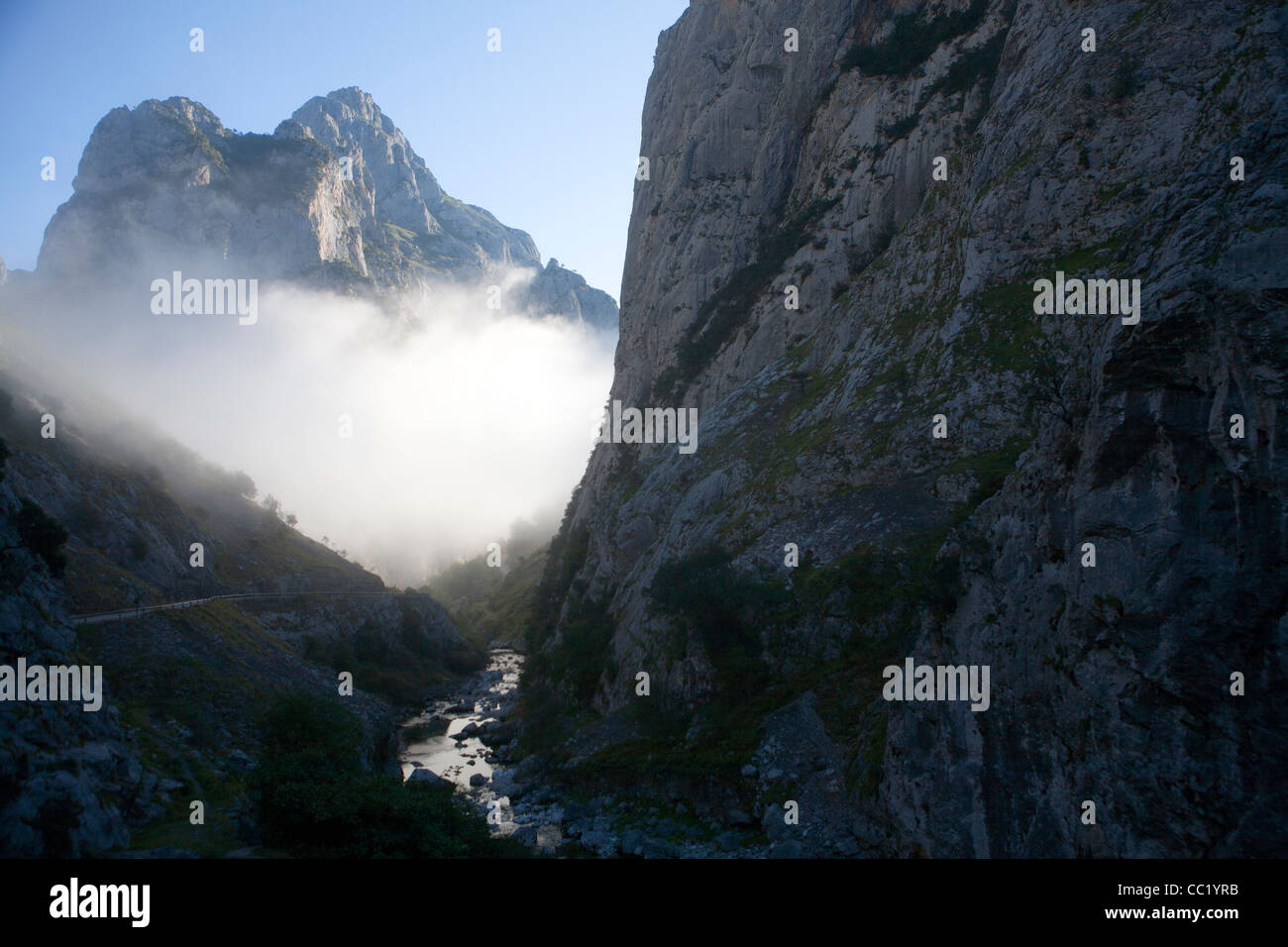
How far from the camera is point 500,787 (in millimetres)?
35594

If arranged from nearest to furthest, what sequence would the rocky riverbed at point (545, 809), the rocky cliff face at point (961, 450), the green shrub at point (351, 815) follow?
1. the rocky cliff face at point (961, 450)
2. the green shrub at point (351, 815)
3. the rocky riverbed at point (545, 809)

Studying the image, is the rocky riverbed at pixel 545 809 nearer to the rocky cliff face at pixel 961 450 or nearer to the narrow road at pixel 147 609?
the rocky cliff face at pixel 961 450

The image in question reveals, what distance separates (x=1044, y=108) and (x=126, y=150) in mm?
226913

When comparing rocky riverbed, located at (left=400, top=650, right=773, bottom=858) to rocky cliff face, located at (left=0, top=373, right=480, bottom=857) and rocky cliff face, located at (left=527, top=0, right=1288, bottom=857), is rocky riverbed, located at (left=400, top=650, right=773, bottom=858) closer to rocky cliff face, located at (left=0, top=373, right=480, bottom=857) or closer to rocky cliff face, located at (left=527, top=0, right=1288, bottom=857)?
rocky cliff face, located at (left=527, top=0, right=1288, bottom=857)

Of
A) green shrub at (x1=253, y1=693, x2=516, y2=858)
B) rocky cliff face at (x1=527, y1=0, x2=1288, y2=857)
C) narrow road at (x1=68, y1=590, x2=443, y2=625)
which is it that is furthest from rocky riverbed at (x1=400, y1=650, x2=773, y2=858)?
narrow road at (x1=68, y1=590, x2=443, y2=625)

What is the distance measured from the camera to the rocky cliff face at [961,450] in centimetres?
1297

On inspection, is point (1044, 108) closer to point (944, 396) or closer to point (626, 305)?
point (944, 396)

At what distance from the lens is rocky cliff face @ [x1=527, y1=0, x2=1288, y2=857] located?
42.5 feet

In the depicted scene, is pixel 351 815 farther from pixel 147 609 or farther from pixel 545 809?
pixel 147 609

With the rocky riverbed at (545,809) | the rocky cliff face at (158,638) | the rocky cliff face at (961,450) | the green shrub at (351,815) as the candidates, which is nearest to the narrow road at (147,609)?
the rocky cliff face at (158,638)

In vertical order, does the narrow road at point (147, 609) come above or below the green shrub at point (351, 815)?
above

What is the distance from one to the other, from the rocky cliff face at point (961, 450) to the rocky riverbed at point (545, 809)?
1549 mm

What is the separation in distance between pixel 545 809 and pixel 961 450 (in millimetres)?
25504

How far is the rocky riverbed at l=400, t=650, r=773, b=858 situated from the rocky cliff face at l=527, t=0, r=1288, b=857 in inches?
61.0
